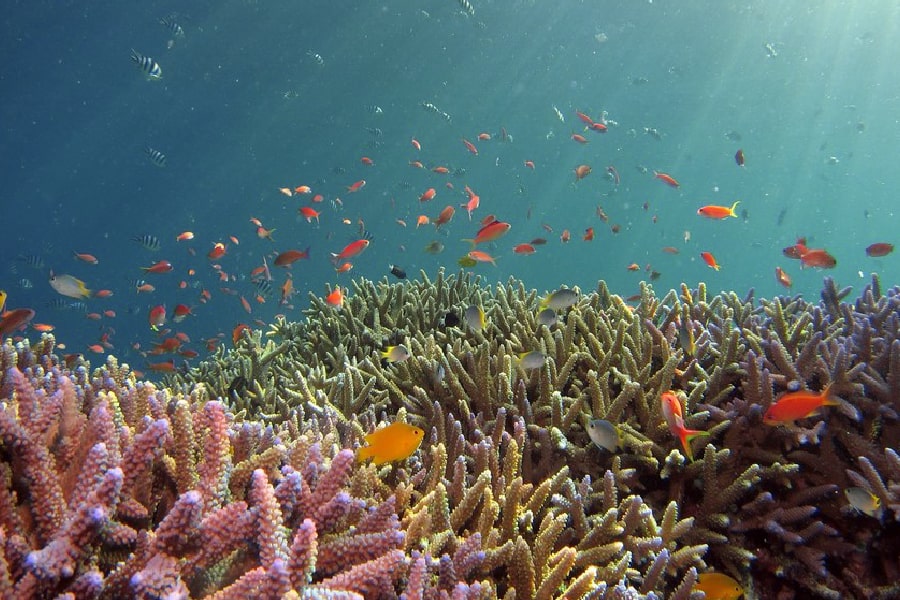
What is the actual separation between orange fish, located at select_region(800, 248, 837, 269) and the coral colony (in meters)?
1.98

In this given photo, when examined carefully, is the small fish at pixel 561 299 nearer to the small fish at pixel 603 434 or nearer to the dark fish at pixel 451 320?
the dark fish at pixel 451 320

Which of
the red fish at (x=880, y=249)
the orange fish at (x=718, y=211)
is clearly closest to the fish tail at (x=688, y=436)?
the orange fish at (x=718, y=211)

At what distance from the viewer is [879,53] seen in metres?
45.5

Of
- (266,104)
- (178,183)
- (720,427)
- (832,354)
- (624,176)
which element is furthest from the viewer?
(624,176)

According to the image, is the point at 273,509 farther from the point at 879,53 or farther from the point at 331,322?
the point at 879,53

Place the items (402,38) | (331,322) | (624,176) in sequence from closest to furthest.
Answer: (331,322), (402,38), (624,176)

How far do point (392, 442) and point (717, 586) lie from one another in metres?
1.94

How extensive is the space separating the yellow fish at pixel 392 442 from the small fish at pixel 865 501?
2.61 metres

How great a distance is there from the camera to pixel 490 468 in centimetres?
297

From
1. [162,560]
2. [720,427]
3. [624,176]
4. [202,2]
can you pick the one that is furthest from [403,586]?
[624,176]

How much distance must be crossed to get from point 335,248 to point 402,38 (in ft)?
111

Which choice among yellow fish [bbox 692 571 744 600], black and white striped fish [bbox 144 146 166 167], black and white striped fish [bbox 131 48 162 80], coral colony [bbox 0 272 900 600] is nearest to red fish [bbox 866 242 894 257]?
coral colony [bbox 0 272 900 600]

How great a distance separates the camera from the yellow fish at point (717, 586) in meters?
2.76

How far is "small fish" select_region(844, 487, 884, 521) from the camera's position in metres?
2.96
